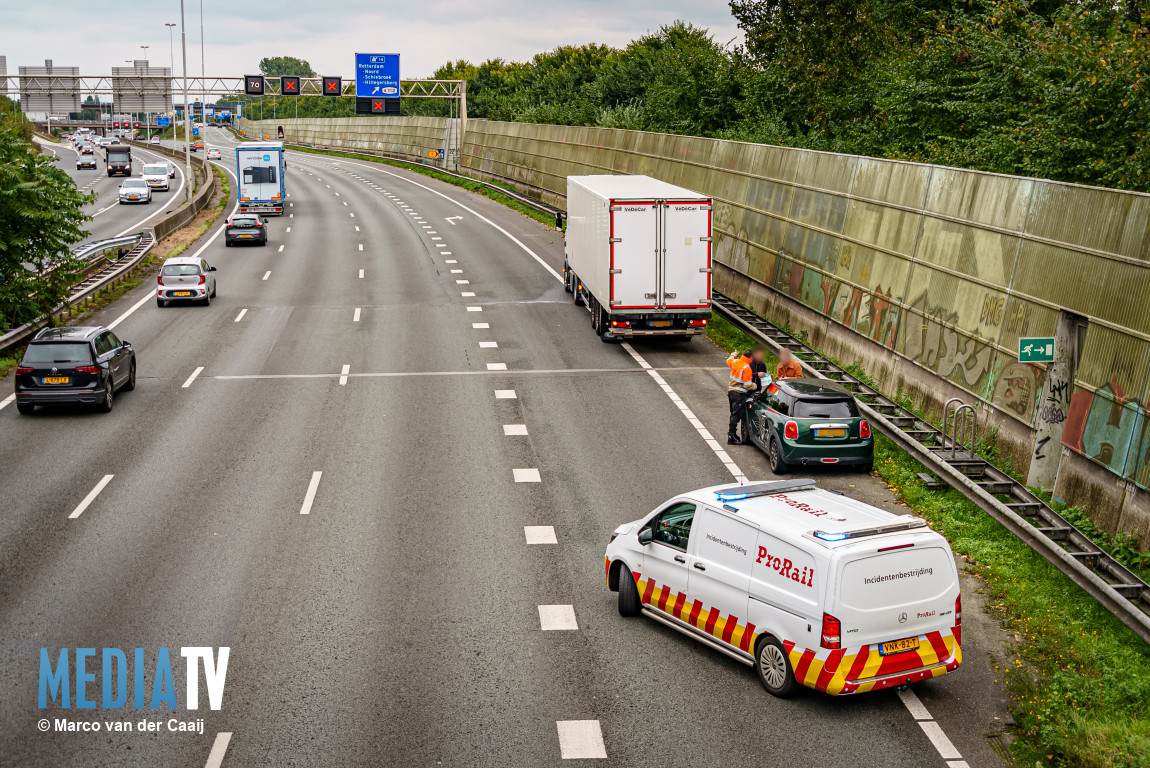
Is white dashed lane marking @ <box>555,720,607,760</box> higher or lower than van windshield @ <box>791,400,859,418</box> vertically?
lower

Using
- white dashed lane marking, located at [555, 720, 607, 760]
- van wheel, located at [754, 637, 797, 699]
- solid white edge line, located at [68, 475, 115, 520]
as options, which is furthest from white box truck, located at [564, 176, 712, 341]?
white dashed lane marking, located at [555, 720, 607, 760]

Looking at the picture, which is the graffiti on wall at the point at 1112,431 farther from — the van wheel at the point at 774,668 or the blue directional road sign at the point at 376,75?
the blue directional road sign at the point at 376,75

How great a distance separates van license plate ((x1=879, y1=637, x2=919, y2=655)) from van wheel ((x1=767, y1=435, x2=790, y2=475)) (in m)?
7.63

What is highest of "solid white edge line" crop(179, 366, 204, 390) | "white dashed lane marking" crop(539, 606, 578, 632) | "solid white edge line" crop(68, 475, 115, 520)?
"white dashed lane marking" crop(539, 606, 578, 632)

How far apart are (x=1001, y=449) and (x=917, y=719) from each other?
8317mm

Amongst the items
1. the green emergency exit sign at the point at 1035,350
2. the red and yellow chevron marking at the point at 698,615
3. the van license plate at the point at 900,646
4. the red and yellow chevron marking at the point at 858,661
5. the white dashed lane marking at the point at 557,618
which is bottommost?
the white dashed lane marking at the point at 557,618

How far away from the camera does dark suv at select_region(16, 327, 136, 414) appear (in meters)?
22.0

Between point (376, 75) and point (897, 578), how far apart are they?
70.0m

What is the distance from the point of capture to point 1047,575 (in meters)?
13.9

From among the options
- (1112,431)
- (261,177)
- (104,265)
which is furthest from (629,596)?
(261,177)

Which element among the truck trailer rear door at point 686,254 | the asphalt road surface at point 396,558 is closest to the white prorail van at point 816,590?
the asphalt road surface at point 396,558

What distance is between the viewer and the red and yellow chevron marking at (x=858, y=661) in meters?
10.4

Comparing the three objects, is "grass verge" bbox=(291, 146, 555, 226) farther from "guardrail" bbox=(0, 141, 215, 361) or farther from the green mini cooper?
the green mini cooper

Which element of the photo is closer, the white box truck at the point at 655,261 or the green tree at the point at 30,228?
the white box truck at the point at 655,261
